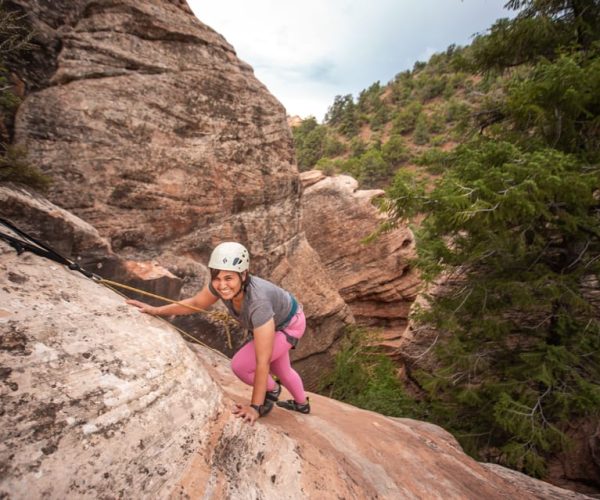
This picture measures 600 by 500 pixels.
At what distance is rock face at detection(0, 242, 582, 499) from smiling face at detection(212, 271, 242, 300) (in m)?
0.55

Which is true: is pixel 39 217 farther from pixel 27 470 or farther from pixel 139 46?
pixel 139 46

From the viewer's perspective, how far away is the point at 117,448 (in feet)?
5.44

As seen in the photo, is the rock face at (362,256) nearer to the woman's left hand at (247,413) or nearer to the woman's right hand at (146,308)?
the woman's right hand at (146,308)

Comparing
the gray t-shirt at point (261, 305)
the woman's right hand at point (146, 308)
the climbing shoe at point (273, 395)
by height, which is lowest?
the climbing shoe at point (273, 395)

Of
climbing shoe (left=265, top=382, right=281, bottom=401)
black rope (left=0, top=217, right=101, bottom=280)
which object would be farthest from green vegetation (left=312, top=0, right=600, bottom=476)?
black rope (left=0, top=217, right=101, bottom=280)

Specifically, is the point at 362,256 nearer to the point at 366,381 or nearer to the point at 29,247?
the point at 366,381

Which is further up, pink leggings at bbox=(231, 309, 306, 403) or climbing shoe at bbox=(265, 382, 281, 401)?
pink leggings at bbox=(231, 309, 306, 403)

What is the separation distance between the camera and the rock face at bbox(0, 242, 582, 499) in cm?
152

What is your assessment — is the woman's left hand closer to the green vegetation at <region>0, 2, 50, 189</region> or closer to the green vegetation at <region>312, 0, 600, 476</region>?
the green vegetation at <region>312, 0, 600, 476</region>

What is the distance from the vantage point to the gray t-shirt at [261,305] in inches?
97.0

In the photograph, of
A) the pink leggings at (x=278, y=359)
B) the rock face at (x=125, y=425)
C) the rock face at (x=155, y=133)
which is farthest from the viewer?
the rock face at (x=155, y=133)

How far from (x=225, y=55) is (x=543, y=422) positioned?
980 cm

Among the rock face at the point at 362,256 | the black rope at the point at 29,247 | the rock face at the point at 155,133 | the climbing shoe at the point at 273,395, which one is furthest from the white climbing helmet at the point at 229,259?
the rock face at the point at 362,256

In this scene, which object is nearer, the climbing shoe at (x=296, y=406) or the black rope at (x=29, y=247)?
the black rope at (x=29, y=247)
